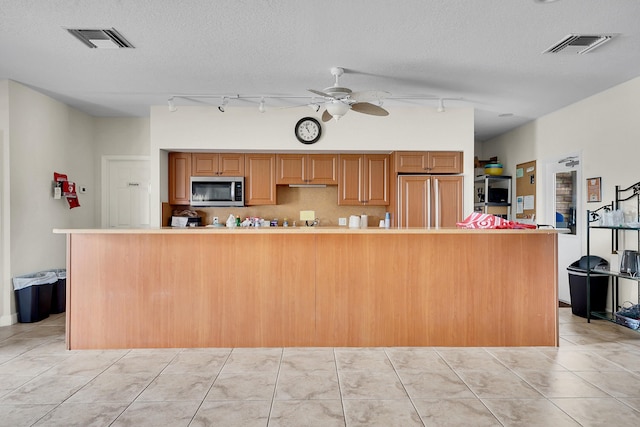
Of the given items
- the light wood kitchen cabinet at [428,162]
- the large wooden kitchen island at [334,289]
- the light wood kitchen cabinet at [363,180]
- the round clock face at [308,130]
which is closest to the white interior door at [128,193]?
the round clock face at [308,130]

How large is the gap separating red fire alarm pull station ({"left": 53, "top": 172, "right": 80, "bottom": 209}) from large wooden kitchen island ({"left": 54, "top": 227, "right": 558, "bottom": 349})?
2315mm

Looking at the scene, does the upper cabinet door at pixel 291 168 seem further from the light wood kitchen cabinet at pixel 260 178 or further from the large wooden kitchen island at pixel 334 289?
the large wooden kitchen island at pixel 334 289

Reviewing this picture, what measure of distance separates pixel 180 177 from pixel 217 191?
538 millimetres

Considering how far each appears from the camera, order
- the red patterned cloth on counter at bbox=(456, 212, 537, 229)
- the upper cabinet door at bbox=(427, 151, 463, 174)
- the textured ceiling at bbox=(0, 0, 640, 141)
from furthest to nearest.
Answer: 1. the upper cabinet door at bbox=(427, 151, 463, 174)
2. the red patterned cloth on counter at bbox=(456, 212, 537, 229)
3. the textured ceiling at bbox=(0, 0, 640, 141)

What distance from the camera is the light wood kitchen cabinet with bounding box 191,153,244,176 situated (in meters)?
5.62

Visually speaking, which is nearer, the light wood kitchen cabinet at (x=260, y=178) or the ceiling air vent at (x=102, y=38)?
the ceiling air vent at (x=102, y=38)

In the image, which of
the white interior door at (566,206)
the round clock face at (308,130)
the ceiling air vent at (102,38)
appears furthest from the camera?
the round clock face at (308,130)

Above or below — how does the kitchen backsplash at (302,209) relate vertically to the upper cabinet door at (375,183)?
below

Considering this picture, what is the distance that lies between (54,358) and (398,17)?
11.6 ft

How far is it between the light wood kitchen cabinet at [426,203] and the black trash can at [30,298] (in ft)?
13.6

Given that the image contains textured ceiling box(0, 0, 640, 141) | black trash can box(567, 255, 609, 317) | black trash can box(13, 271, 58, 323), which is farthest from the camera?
black trash can box(567, 255, 609, 317)

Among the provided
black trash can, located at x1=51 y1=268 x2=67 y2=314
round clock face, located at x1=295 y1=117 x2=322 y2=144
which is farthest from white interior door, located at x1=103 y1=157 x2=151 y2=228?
round clock face, located at x1=295 y1=117 x2=322 y2=144

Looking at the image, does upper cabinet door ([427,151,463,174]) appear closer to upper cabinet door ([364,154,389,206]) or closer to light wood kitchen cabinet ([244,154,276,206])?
upper cabinet door ([364,154,389,206])

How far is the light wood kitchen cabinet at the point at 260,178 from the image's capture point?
564 cm
